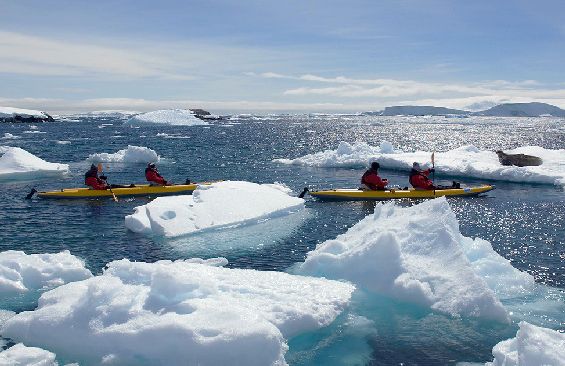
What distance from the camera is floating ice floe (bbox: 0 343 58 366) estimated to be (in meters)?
7.61

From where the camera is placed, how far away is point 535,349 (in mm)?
6805

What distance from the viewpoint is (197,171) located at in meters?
35.4

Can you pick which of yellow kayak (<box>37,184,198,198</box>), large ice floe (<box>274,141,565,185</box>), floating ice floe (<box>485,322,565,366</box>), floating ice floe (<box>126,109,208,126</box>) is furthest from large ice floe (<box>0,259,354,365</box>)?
floating ice floe (<box>126,109,208,126</box>)

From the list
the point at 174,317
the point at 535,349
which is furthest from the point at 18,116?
the point at 535,349

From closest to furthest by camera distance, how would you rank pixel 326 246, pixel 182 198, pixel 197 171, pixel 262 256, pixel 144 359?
1. pixel 144 359
2. pixel 326 246
3. pixel 262 256
4. pixel 182 198
5. pixel 197 171

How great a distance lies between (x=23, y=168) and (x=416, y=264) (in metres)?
25.2

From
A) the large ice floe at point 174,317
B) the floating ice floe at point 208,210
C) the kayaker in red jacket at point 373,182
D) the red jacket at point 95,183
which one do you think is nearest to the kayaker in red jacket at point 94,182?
the red jacket at point 95,183

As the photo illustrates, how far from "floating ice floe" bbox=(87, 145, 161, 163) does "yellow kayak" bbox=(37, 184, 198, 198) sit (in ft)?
45.4

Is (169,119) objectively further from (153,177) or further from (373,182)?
(373,182)

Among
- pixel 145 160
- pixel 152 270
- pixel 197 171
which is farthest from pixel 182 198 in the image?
pixel 145 160

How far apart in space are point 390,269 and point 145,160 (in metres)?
30.2

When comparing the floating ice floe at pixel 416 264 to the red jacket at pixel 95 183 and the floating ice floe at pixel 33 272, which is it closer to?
the floating ice floe at pixel 33 272

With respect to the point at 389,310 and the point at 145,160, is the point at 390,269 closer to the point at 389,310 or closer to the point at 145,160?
the point at 389,310

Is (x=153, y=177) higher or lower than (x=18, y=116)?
higher
